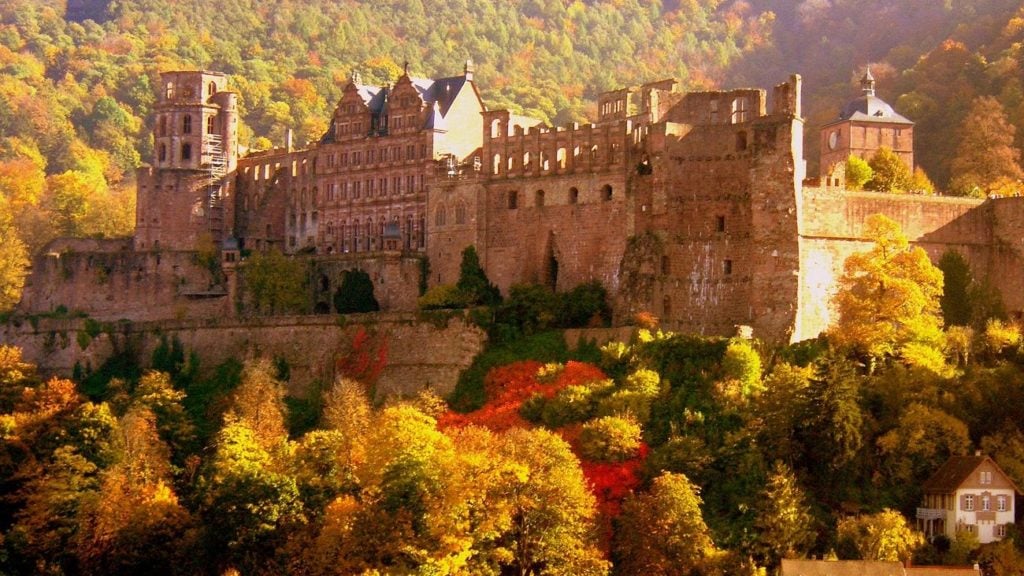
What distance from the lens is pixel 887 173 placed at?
8731cm

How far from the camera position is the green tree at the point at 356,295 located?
82875 millimetres

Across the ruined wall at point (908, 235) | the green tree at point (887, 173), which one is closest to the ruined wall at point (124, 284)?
the ruined wall at point (908, 235)

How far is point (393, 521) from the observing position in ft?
205

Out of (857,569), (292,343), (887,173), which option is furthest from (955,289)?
(292,343)

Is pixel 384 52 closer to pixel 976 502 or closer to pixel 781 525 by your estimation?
pixel 781 525

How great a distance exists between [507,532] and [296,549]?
653 centimetres

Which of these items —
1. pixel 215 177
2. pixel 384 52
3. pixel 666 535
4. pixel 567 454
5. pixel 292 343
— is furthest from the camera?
pixel 384 52

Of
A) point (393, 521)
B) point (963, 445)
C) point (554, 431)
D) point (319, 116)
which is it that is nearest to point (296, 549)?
point (393, 521)

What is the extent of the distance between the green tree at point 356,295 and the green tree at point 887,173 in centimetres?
1975

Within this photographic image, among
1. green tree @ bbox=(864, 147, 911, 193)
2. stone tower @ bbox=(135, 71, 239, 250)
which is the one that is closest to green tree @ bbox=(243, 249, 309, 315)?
stone tower @ bbox=(135, 71, 239, 250)

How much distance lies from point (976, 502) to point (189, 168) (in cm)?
4137

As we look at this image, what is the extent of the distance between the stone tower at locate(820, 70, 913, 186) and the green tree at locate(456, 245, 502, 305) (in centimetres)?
1956

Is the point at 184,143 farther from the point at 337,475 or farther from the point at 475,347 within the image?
the point at 337,475

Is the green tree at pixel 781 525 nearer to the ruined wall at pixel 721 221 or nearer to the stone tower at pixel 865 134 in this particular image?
the ruined wall at pixel 721 221
